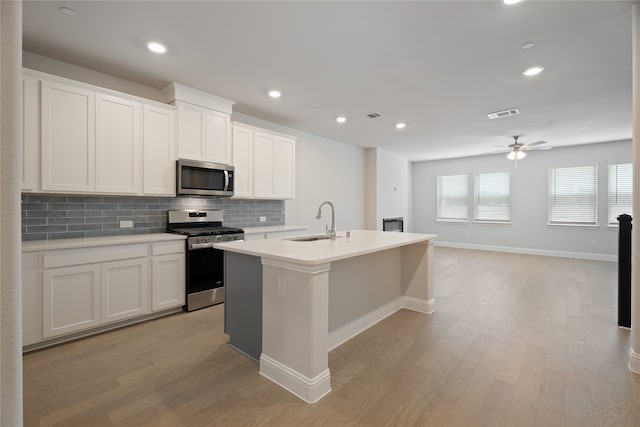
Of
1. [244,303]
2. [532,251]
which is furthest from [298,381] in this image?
[532,251]

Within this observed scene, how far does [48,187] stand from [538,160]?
30.4 feet

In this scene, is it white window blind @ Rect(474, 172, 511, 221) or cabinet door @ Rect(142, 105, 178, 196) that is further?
white window blind @ Rect(474, 172, 511, 221)

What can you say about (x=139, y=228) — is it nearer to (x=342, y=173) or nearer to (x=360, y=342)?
(x=360, y=342)

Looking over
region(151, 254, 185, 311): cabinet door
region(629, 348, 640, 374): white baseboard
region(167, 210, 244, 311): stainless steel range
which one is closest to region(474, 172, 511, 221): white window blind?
region(629, 348, 640, 374): white baseboard

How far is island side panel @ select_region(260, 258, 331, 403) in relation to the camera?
1917 mm

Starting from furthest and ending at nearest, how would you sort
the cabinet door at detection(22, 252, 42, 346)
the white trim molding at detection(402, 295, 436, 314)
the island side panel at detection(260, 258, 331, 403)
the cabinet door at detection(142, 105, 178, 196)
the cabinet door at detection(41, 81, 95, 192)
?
1. the white trim molding at detection(402, 295, 436, 314)
2. the cabinet door at detection(142, 105, 178, 196)
3. the cabinet door at detection(41, 81, 95, 192)
4. the cabinet door at detection(22, 252, 42, 346)
5. the island side panel at detection(260, 258, 331, 403)

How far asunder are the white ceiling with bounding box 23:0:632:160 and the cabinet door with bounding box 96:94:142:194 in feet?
1.46

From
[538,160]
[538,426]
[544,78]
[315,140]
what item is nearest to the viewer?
[538,426]

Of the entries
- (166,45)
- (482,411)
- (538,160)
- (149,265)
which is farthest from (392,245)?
(538,160)

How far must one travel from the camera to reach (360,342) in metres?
2.74

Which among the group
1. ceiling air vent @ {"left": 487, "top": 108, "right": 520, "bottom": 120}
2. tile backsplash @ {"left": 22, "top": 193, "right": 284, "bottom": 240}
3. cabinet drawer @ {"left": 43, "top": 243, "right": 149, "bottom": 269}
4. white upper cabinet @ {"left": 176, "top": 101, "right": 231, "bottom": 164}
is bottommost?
cabinet drawer @ {"left": 43, "top": 243, "right": 149, "bottom": 269}

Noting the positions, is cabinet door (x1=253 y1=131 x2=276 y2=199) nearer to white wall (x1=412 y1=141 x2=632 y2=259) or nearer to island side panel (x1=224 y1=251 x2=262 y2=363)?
island side panel (x1=224 y1=251 x2=262 y2=363)

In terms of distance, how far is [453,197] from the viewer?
895 cm

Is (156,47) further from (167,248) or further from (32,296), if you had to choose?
(32,296)
